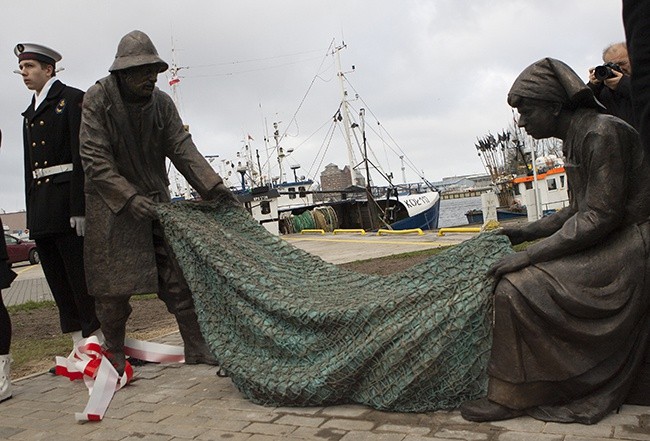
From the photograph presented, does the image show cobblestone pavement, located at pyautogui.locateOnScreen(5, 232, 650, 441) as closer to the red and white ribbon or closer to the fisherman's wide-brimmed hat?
the red and white ribbon

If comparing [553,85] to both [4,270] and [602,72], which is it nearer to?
[602,72]

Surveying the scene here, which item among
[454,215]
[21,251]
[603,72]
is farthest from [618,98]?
[454,215]

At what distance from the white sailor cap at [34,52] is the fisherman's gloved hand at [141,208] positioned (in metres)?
1.57

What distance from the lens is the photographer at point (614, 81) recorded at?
157 inches

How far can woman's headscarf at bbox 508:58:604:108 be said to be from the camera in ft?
9.72

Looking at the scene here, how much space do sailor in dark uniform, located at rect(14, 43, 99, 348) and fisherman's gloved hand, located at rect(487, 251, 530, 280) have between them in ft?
10.5

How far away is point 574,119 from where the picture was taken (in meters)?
3.04

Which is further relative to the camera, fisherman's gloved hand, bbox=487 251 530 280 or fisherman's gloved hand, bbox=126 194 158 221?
fisherman's gloved hand, bbox=126 194 158 221

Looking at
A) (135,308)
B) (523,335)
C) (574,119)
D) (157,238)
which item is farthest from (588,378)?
(135,308)

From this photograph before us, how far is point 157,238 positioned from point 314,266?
1287mm

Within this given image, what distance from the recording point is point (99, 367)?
441 centimetres

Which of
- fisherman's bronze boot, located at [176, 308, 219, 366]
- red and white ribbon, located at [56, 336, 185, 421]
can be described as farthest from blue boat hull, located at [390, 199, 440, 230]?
fisherman's bronze boot, located at [176, 308, 219, 366]

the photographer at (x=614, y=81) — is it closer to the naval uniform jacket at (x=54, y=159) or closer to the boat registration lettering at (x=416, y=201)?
the naval uniform jacket at (x=54, y=159)

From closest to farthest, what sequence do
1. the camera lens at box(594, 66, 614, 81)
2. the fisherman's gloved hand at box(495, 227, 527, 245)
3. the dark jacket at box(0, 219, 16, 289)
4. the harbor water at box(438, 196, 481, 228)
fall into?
the fisherman's gloved hand at box(495, 227, 527, 245) → the camera lens at box(594, 66, 614, 81) → the dark jacket at box(0, 219, 16, 289) → the harbor water at box(438, 196, 481, 228)
